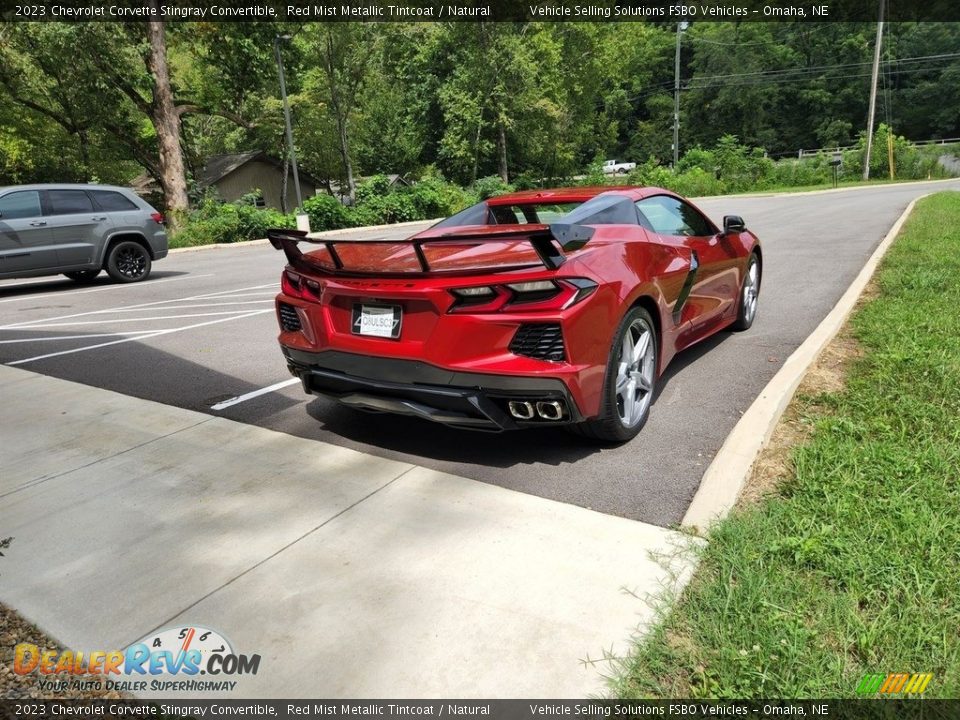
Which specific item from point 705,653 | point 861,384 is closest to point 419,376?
point 705,653

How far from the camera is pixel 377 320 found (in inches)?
136

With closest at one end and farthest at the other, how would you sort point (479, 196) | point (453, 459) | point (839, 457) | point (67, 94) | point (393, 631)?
point (393, 631) < point (839, 457) < point (453, 459) < point (67, 94) < point (479, 196)

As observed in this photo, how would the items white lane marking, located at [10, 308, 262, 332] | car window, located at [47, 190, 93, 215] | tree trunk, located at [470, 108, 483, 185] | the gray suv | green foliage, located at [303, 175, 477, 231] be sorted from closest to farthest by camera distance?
white lane marking, located at [10, 308, 262, 332]
the gray suv
car window, located at [47, 190, 93, 215]
green foliage, located at [303, 175, 477, 231]
tree trunk, located at [470, 108, 483, 185]

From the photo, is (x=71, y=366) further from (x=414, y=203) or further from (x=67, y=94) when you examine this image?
(x=67, y=94)

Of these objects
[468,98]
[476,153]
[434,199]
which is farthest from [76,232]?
[476,153]

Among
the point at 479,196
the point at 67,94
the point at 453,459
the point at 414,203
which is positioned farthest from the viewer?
the point at 479,196

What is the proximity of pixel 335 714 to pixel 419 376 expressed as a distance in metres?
1.66

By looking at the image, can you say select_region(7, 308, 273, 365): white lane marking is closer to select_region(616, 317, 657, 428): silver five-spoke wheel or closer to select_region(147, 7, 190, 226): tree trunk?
select_region(616, 317, 657, 428): silver five-spoke wheel

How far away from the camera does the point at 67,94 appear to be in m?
27.9

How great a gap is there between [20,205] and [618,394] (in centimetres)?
1149

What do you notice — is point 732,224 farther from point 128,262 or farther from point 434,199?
point 434,199

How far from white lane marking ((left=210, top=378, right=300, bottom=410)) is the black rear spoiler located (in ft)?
4.58

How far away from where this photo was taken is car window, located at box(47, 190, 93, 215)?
11.5 meters

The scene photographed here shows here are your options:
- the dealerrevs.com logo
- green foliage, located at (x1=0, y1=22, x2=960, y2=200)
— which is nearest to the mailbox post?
green foliage, located at (x1=0, y1=22, x2=960, y2=200)
